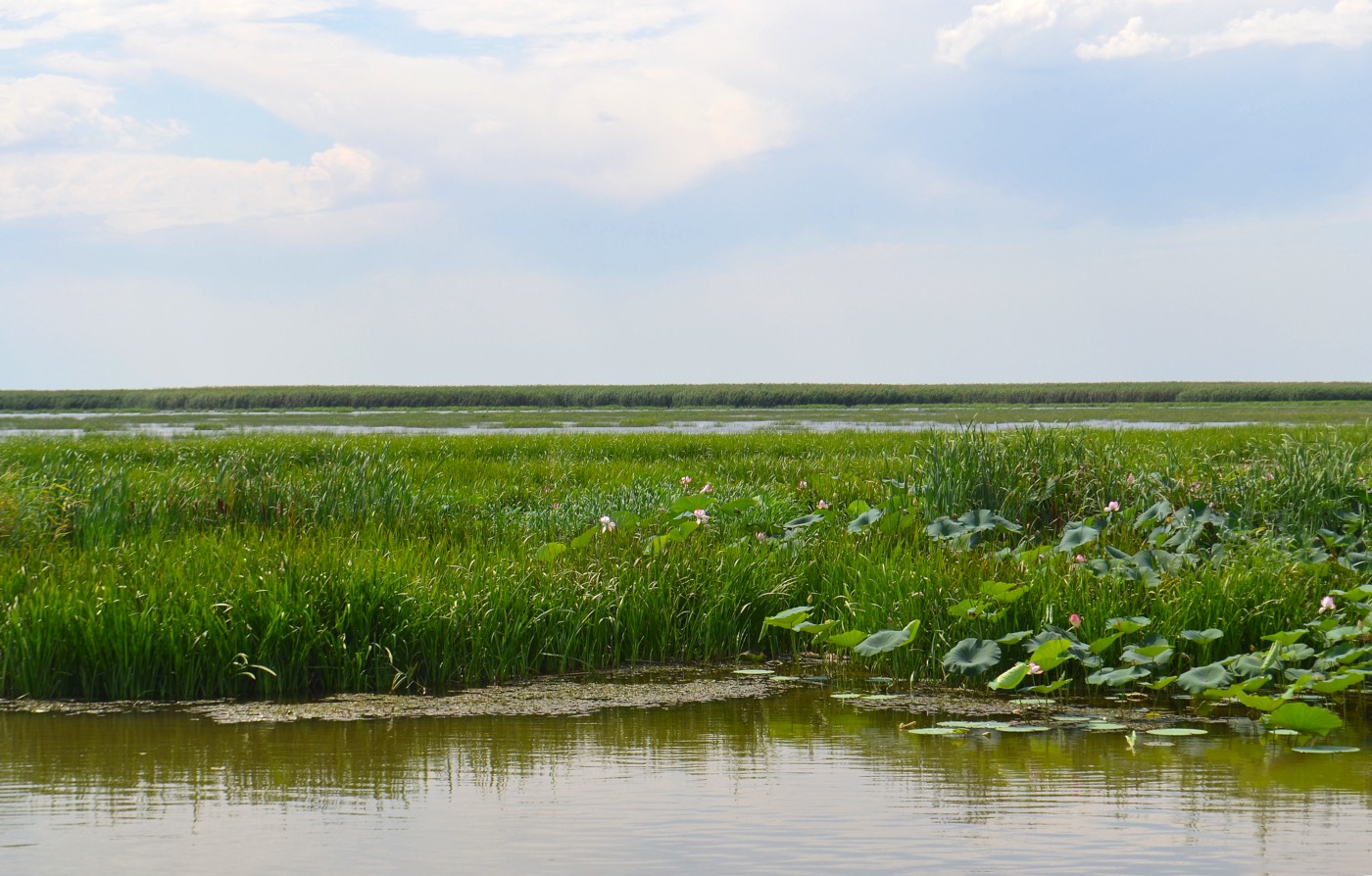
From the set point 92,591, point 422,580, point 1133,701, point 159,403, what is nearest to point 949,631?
point 1133,701

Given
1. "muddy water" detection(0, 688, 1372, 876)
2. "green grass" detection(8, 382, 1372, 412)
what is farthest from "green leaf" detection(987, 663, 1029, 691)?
"green grass" detection(8, 382, 1372, 412)

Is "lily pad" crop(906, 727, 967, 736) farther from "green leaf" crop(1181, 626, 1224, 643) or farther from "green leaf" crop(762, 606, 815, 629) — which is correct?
"green leaf" crop(1181, 626, 1224, 643)

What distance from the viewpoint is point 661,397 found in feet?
295

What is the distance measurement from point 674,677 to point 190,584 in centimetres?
292

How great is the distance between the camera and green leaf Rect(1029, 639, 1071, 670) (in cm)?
542

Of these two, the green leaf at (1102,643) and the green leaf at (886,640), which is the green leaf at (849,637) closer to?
the green leaf at (886,640)

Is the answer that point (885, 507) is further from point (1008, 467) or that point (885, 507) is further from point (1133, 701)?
point (1133, 701)

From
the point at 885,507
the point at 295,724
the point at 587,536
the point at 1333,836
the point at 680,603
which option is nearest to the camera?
the point at 1333,836

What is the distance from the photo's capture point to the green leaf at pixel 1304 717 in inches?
186

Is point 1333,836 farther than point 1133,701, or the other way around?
Result: point 1133,701

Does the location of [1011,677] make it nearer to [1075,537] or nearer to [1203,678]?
[1203,678]

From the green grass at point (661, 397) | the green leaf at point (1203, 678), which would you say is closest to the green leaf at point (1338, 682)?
the green leaf at point (1203, 678)

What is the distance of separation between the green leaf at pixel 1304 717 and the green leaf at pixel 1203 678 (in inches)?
16.0

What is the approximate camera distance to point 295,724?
17.0 feet
